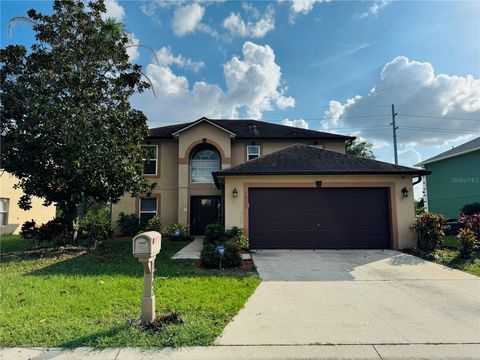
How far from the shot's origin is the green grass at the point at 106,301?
12.3ft

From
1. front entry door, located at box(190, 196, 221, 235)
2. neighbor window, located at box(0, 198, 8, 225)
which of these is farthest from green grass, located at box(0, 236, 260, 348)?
neighbor window, located at box(0, 198, 8, 225)

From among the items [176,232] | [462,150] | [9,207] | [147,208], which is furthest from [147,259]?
[462,150]

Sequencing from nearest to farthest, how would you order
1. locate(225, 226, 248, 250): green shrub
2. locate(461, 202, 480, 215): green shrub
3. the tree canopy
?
1. locate(225, 226, 248, 250): green shrub
2. locate(461, 202, 480, 215): green shrub
3. the tree canopy

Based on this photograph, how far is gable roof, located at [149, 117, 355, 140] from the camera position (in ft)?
54.6

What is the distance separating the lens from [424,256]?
9391 mm

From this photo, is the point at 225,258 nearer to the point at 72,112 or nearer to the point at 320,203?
the point at 320,203

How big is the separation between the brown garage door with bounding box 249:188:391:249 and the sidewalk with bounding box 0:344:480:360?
23.2 ft

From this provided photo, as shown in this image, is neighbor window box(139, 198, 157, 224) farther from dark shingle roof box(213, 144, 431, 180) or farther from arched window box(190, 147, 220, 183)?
dark shingle roof box(213, 144, 431, 180)

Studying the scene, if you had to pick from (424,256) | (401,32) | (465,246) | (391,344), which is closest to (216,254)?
(391,344)

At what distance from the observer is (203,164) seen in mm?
16750

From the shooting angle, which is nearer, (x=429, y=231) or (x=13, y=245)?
(x=429, y=231)

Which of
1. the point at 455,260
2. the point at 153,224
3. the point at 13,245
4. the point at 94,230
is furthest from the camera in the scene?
the point at 153,224

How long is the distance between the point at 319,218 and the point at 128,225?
10.7 metres

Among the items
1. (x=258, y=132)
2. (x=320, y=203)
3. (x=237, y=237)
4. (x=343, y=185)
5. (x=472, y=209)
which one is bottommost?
(x=237, y=237)
